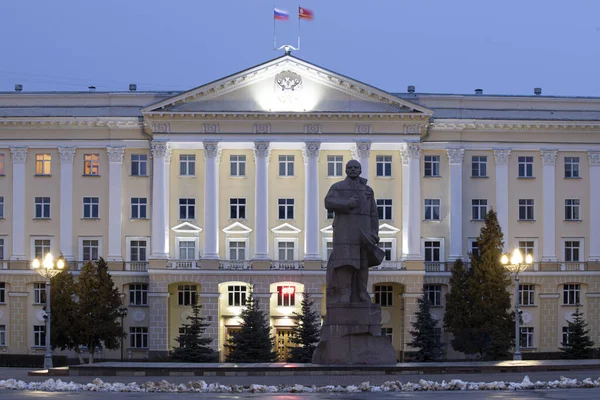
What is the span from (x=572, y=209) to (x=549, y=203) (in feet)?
5.11

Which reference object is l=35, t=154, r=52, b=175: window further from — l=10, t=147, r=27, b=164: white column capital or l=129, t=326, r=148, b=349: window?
l=129, t=326, r=148, b=349: window

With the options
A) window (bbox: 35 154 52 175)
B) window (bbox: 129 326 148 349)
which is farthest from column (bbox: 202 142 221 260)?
window (bbox: 35 154 52 175)

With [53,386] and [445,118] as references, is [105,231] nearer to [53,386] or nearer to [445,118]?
[445,118]

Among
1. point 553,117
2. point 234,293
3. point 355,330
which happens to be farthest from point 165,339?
point 355,330

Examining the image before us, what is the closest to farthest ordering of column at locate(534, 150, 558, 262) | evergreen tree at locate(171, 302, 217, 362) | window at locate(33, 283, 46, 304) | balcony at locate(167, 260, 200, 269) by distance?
evergreen tree at locate(171, 302, 217, 362) < balcony at locate(167, 260, 200, 269) < window at locate(33, 283, 46, 304) < column at locate(534, 150, 558, 262)

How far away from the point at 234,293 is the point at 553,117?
21.9 meters

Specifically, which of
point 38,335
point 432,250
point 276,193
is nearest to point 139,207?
point 276,193

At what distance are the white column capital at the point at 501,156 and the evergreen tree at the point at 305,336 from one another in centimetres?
1685

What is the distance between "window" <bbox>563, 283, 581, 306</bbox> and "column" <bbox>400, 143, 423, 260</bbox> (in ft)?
31.4

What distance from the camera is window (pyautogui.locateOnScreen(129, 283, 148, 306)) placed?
265 feet

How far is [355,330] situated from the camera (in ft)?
125

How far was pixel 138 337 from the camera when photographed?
80.4m

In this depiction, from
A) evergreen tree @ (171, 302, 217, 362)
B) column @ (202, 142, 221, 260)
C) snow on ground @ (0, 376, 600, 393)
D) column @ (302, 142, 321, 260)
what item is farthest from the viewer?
column @ (302, 142, 321, 260)

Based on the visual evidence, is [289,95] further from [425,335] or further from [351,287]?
[351,287]
